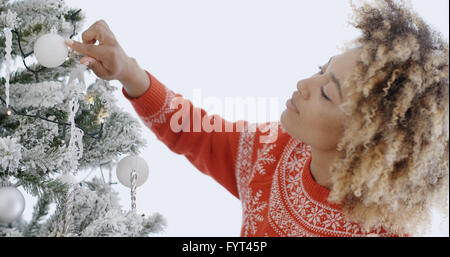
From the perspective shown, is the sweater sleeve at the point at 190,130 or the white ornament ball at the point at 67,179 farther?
the sweater sleeve at the point at 190,130

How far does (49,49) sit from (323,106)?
1.52 feet

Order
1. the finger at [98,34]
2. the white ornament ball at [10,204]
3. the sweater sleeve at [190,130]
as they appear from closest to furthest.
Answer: the white ornament ball at [10,204], the finger at [98,34], the sweater sleeve at [190,130]

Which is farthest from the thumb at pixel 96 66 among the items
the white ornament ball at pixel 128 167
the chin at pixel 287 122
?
the chin at pixel 287 122

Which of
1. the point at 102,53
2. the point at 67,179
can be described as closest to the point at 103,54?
the point at 102,53

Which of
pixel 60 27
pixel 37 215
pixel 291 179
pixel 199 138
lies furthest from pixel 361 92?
pixel 37 215

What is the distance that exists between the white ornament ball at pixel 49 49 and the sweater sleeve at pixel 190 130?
21 centimetres

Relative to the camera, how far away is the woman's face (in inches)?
33.1

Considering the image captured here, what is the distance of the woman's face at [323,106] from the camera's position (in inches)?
33.1

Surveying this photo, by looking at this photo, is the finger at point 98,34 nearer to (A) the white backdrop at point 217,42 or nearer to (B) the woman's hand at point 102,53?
(B) the woman's hand at point 102,53

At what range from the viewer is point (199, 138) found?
3.38 ft

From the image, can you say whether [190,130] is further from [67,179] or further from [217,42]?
[217,42]

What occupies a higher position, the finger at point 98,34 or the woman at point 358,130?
the finger at point 98,34

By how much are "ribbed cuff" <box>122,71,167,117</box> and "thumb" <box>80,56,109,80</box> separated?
0.29ft

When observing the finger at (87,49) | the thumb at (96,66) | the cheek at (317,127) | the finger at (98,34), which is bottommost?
the cheek at (317,127)
